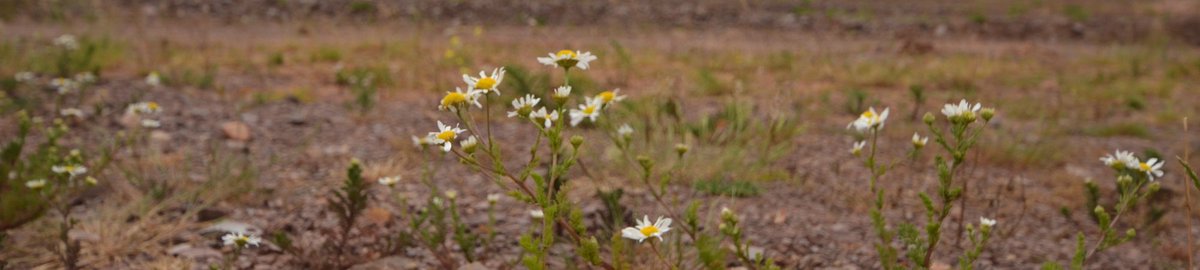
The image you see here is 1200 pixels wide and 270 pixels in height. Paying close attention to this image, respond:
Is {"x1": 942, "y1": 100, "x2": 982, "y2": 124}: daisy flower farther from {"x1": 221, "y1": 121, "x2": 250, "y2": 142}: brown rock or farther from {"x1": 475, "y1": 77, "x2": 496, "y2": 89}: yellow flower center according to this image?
{"x1": 221, "y1": 121, "x2": 250, "y2": 142}: brown rock

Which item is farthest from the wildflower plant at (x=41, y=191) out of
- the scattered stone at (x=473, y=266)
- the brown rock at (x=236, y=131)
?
the brown rock at (x=236, y=131)

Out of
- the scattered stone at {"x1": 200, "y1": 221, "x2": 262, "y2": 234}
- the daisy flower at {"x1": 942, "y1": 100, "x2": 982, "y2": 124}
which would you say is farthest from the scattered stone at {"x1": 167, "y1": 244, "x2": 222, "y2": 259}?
the daisy flower at {"x1": 942, "y1": 100, "x2": 982, "y2": 124}

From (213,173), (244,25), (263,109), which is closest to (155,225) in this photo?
(213,173)

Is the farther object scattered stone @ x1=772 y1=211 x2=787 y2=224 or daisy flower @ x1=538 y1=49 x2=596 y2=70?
scattered stone @ x1=772 y1=211 x2=787 y2=224

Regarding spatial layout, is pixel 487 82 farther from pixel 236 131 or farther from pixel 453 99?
pixel 236 131

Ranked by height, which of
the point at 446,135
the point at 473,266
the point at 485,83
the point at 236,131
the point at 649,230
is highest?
the point at 485,83

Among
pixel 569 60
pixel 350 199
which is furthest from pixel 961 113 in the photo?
pixel 350 199
